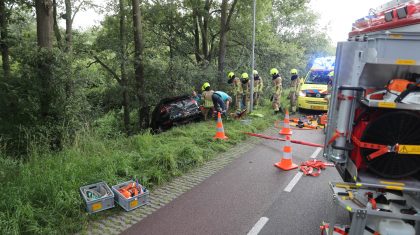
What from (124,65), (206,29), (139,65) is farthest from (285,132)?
(206,29)

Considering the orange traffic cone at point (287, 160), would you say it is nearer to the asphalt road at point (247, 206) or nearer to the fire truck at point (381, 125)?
the asphalt road at point (247, 206)

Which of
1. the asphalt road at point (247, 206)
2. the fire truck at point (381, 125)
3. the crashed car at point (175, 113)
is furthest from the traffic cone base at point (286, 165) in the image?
the crashed car at point (175, 113)

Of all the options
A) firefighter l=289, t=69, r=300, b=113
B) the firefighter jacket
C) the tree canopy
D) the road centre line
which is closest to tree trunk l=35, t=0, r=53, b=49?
the tree canopy

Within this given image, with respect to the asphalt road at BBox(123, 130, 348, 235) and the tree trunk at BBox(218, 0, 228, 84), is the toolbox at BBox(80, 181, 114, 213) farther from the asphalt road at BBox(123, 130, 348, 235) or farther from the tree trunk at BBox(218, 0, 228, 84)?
the tree trunk at BBox(218, 0, 228, 84)

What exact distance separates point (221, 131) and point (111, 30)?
11.5 m

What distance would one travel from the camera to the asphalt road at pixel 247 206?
470cm

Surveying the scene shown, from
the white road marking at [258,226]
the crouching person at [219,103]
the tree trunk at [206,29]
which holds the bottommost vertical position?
the white road marking at [258,226]

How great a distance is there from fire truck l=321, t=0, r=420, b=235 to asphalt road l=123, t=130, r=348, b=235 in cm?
123

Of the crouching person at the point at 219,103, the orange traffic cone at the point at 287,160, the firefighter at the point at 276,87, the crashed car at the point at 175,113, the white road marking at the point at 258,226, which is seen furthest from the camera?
the firefighter at the point at 276,87

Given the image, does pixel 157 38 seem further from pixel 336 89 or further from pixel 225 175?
pixel 336 89

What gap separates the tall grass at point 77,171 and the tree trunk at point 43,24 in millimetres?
2734

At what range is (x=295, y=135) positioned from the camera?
10.3 metres

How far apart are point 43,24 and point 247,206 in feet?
23.6

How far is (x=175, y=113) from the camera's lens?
1132 cm
